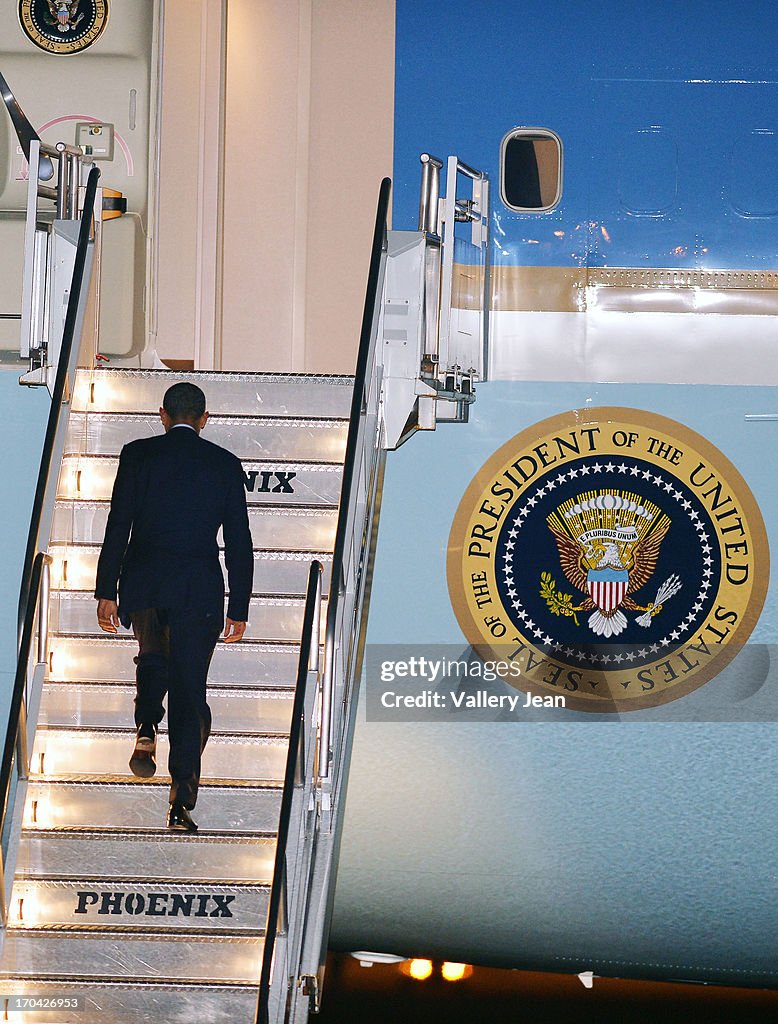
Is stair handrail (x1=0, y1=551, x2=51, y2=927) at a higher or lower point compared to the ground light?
higher

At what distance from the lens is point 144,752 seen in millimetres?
4352

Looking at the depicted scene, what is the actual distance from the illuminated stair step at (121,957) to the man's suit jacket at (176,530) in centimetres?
108

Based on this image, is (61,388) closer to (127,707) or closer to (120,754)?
(127,707)

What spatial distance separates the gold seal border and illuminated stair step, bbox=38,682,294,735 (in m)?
3.55

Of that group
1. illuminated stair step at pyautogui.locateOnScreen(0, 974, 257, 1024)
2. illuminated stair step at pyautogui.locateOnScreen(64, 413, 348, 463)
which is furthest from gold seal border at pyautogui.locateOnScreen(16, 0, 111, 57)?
illuminated stair step at pyautogui.locateOnScreen(0, 974, 257, 1024)

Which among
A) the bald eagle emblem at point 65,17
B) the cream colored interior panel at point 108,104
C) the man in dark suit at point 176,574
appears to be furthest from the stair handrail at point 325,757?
the bald eagle emblem at point 65,17

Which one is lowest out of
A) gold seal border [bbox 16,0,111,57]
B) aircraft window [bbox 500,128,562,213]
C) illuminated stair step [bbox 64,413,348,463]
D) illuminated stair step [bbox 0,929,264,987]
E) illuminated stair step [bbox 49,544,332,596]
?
illuminated stair step [bbox 0,929,264,987]

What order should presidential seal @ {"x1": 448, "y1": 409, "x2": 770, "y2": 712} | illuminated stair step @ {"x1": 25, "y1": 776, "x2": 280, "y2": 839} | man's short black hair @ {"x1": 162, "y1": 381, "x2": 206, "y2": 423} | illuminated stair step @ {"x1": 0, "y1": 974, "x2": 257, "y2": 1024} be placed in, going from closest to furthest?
illuminated stair step @ {"x1": 0, "y1": 974, "x2": 257, "y2": 1024} → man's short black hair @ {"x1": 162, "y1": 381, "x2": 206, "y2": 423} → illuminated stair step @ {"x1": 25, "y1": 776, "x2": 280, "y2": 839} → presidential seal @ {"x1": 448, "y1": 409, "x2": 770, "y2": 712}

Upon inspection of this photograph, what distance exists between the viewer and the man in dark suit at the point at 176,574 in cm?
418

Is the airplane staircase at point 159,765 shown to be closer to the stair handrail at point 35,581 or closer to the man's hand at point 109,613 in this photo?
the stair handrail at point 35,581

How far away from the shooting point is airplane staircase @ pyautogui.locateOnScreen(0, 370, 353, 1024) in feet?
14.2

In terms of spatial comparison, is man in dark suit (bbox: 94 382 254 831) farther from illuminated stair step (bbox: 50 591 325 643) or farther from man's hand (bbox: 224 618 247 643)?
illuminated stair step (bbox: 50 591 325 643)

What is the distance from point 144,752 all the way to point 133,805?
1.11 feet

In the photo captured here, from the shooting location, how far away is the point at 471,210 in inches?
206
